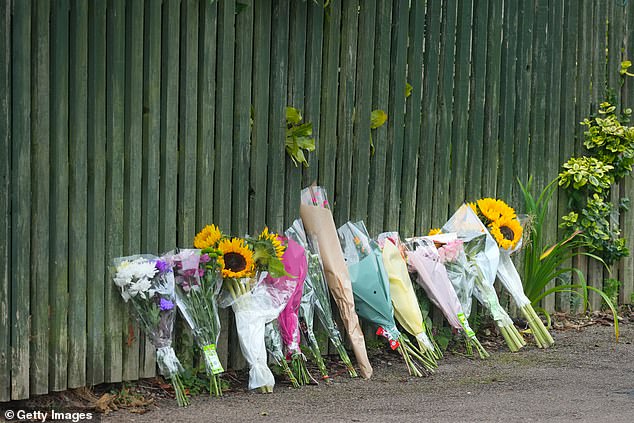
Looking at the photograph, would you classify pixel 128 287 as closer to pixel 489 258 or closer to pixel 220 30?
pixel 220 30

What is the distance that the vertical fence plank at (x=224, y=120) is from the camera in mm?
6137

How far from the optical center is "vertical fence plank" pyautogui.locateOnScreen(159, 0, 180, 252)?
5867 mm

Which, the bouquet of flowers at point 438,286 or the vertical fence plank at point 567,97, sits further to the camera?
the vertical fence plank at point 567,97

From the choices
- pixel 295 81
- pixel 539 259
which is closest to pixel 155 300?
pixel 295 81

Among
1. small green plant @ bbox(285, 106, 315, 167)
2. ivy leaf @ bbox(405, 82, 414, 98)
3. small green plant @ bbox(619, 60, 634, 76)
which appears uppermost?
small green plant @ bbox(619, 60, 634, 76)

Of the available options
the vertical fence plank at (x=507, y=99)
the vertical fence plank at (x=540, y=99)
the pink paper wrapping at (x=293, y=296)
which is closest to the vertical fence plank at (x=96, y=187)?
the pink paper wrapping at (x=293, y=296)

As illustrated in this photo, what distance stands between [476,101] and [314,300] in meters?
2.26

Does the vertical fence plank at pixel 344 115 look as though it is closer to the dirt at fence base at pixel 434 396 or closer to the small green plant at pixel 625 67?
the dirt at fence base at pixel 434 396

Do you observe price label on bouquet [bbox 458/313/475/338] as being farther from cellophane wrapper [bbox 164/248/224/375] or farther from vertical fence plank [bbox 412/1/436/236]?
cellophane wrapper [bbox 164/248/224/375]

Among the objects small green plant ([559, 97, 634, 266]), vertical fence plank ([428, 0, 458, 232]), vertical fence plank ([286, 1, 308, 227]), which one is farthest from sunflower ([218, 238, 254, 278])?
small green plant ([559, 97, 634, 266])

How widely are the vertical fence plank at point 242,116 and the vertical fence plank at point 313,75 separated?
49cm

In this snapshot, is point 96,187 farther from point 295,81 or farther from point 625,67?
point 625,67

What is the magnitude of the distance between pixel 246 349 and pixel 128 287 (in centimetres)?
86

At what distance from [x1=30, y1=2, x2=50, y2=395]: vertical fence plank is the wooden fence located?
10mm
